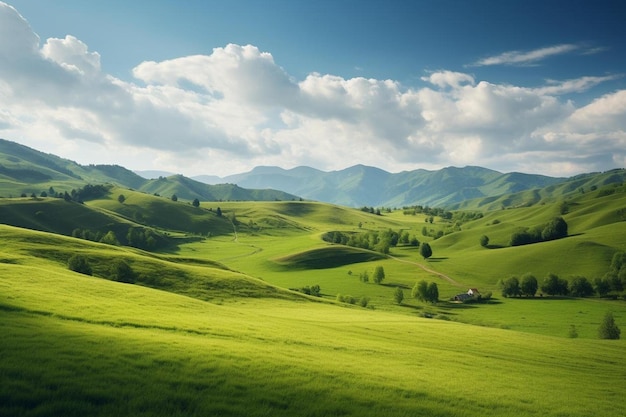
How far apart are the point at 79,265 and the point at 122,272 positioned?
22.0ft

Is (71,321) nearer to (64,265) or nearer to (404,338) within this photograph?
(404,338)

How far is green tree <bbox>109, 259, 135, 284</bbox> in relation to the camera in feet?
204

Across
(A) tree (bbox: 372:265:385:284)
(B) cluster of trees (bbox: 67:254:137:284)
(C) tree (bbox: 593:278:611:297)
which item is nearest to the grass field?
(B) cluster of trees (bbox: 67:254:137:284)

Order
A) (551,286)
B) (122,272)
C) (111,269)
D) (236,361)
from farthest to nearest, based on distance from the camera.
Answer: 1. (551,286)
2. (111,269)
3. (122,272)
4. (236,361)

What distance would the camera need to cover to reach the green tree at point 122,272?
62.3m

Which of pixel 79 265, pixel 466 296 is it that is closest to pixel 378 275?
pixel 466 296

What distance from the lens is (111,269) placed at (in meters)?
63.7

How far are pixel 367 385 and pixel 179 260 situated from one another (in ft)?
268

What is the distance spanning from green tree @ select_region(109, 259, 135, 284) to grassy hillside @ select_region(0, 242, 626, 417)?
2126cm

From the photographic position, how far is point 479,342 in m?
44.1

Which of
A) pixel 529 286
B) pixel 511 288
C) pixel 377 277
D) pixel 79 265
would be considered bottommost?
pixel 377 277

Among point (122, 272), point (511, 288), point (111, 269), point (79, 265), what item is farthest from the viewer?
point (511, 288)

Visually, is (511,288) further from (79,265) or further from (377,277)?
(79,265)

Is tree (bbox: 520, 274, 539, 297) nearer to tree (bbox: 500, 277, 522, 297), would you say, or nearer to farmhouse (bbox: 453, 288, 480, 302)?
tree (bbox: 500, 277, 522, 297)
